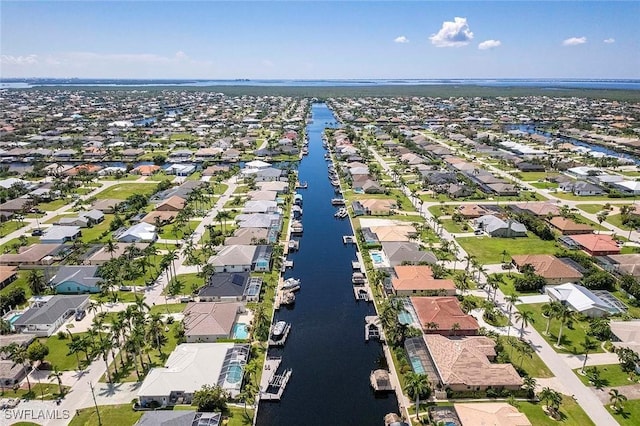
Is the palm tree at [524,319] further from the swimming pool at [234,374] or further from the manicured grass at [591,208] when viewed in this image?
the manicured grass at [591,208]

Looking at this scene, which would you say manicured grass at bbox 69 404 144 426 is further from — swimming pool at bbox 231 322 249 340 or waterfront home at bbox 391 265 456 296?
waterfront home at bbox 391 265 456 296

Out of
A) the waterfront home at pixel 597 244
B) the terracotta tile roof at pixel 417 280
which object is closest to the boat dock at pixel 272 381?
the terracotta tile roof at pixel 417 280

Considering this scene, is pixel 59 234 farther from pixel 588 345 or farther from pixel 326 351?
pixel 588 345

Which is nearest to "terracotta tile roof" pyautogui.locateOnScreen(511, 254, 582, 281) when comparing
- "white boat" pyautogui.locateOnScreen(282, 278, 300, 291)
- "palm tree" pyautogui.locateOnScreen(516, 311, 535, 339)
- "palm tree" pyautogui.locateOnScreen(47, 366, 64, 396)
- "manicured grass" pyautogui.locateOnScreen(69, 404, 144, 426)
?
"palm tree" pyautogui.locateOnScreen(516, 311, 535, 339)

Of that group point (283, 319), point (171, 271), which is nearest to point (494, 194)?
point (283, 319)

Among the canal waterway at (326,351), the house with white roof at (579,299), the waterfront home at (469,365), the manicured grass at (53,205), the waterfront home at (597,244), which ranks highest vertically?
the waterfront home at (597,244)

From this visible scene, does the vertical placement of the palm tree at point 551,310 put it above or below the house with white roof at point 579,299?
above

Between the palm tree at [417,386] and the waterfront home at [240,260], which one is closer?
the palm tree at [417,386]
